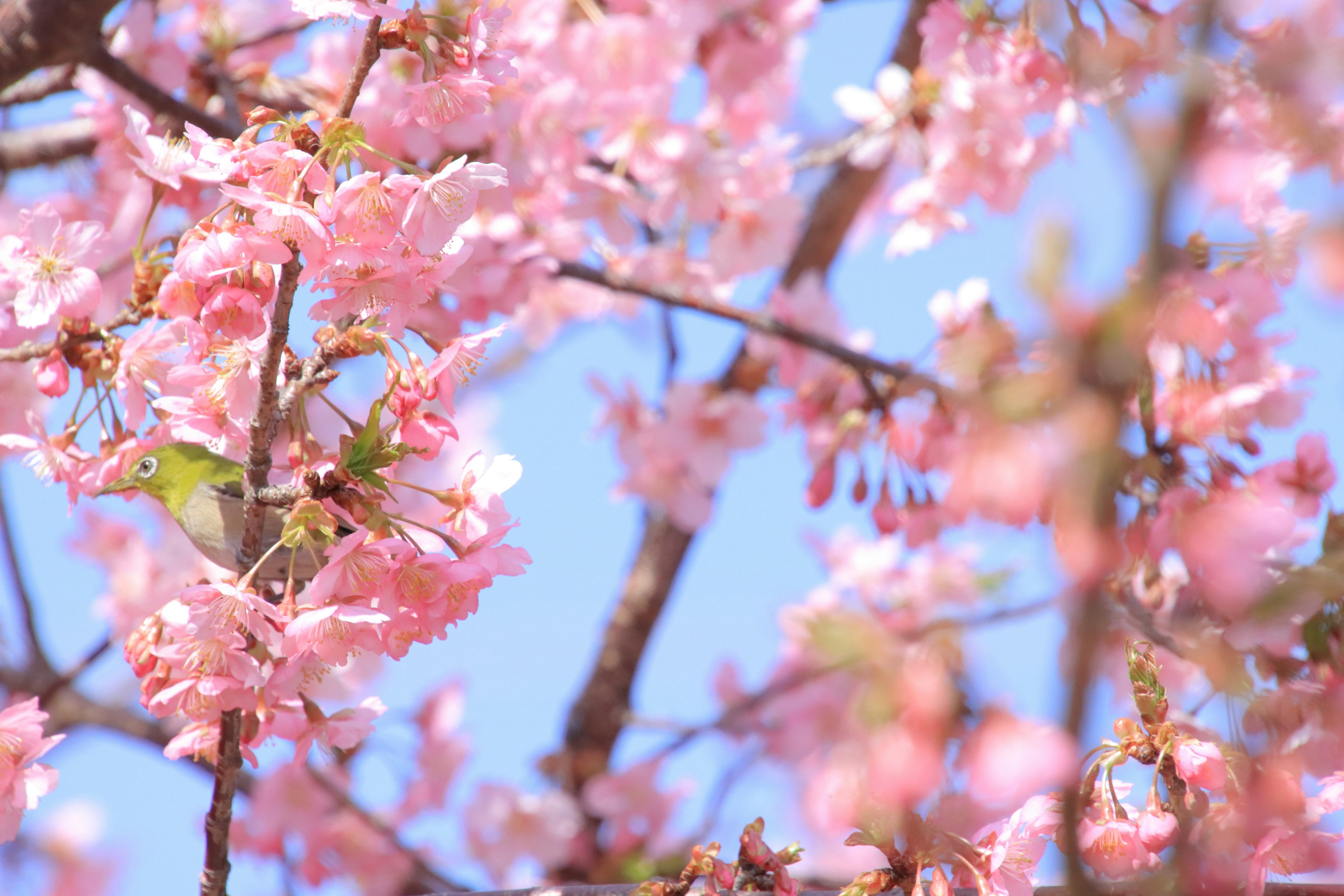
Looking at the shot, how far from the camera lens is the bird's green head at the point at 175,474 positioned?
1.91 metres

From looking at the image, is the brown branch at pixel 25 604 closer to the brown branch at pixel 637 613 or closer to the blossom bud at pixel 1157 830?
the brown branch at pixel 637 613

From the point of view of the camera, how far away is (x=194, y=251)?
148 cm

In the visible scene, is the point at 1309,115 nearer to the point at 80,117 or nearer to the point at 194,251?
the point at 194,251

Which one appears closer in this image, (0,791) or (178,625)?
(178,625)

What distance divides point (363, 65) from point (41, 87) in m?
2.28

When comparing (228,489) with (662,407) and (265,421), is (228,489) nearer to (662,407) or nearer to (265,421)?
(265,421)

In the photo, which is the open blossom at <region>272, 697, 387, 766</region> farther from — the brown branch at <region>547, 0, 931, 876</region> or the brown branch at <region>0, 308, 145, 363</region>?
the brown branch at <region>547, 0, 931, 876</region>

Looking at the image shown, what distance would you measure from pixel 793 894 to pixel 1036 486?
1068 millimetres

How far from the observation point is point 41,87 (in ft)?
10.4

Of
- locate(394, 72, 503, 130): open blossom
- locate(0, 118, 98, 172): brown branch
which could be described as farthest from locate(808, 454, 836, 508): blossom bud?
locate(0, 118, 98, 172): brown branch

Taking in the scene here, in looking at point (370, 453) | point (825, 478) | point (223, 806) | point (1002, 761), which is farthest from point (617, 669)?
point (370, 453)

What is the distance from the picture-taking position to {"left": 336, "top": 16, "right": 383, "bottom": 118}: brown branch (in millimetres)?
1450

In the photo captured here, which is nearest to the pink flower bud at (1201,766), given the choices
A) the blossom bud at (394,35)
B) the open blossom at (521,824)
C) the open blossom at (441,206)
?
the open blossom at (441,206)

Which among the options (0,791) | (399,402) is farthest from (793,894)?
(0,791)
